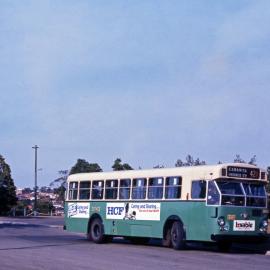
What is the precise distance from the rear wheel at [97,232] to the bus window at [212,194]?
6262 mm

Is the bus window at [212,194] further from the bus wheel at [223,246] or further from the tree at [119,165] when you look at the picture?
the tree at [119,165]

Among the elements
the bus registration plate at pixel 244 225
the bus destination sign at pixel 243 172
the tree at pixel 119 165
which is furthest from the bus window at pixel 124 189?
the tree at pixel 119 165

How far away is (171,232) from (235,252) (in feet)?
6.99

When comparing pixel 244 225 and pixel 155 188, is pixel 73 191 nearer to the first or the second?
pixel 155 188

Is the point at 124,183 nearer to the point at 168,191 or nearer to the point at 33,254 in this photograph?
the point at 168,191

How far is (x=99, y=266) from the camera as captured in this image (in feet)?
51.6

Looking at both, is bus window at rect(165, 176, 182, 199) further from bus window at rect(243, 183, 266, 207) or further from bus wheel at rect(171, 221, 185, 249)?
bus window at rect(243, 183, 266, 207)

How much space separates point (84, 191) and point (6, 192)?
42.8 m

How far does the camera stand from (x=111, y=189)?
24.9 meters

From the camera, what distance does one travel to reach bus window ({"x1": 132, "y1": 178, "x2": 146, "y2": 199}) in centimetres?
2327

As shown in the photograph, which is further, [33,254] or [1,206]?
[1,206]

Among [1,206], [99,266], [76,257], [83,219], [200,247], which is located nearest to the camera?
[99,266]

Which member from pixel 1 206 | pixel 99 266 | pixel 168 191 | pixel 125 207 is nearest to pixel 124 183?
pixel 125 207

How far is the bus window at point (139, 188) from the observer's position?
76.3ft
